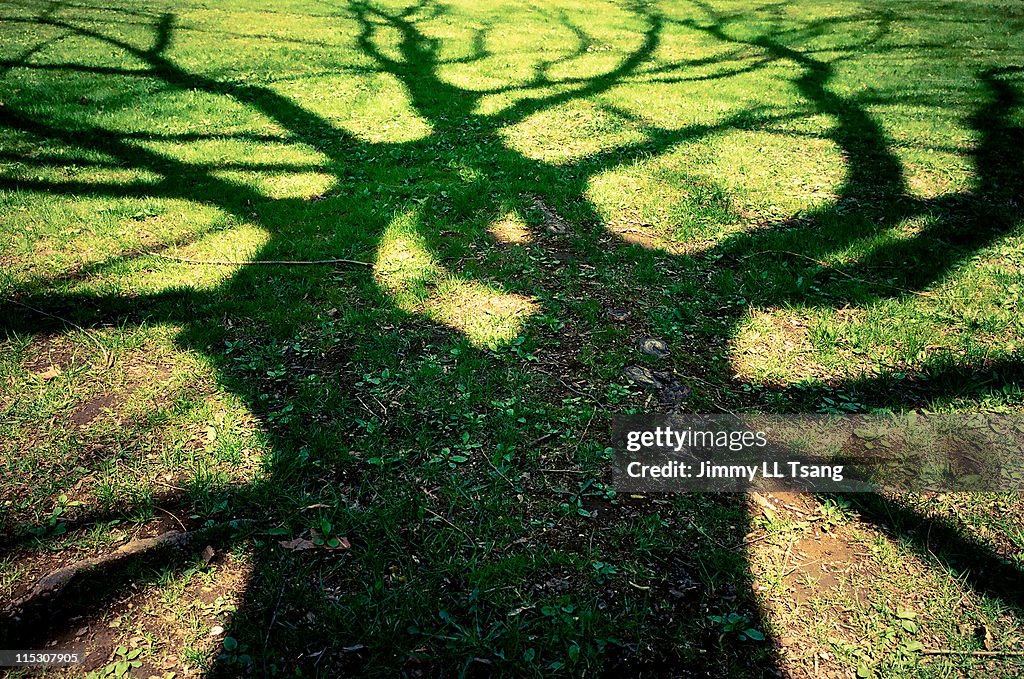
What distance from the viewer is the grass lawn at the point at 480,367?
2279 mm

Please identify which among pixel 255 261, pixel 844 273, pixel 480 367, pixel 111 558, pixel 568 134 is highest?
pixel 568 134

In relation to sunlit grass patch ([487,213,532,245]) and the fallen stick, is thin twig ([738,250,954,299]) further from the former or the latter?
the fallen stick

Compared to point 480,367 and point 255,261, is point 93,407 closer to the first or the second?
point 255,261

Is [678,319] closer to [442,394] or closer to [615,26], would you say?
[442,394]

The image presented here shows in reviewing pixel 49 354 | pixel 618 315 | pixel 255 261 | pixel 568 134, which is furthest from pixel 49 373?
pixel 568 134

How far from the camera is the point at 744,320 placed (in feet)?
13.2

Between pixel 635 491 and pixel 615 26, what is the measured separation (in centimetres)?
1293

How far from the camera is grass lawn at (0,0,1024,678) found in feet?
7.48

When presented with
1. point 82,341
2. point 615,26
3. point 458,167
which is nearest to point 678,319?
point 458,167

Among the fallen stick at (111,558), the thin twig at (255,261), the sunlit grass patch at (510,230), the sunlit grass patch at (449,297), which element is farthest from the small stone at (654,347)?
the fallen stick at (111,558)

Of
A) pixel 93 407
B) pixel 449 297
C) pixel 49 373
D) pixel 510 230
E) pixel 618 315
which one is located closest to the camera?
pixel 93 407

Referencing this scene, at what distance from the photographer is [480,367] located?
3.60 m

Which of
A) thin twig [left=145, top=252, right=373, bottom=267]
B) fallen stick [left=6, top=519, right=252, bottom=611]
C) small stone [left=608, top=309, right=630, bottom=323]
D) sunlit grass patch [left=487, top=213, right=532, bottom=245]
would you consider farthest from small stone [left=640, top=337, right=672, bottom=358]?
fallen stick [left=6, top=519, right=252, bottom=611]

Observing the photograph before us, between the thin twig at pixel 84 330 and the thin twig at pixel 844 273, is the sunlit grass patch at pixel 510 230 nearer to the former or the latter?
the thin twig at pixel 844 273
